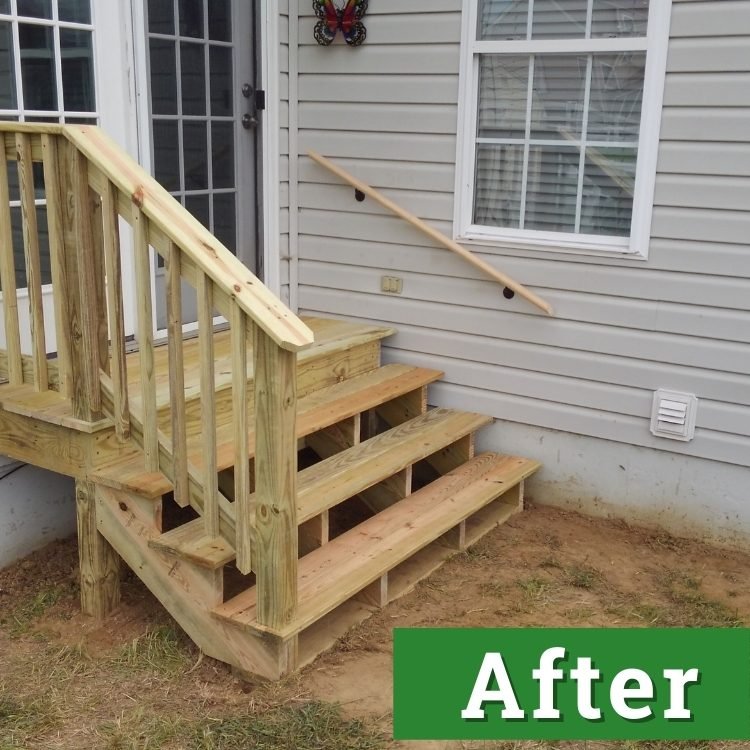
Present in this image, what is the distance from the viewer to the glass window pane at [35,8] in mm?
3559

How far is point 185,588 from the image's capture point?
308 cm

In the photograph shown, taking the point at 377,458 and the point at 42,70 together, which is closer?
the point at 42,70

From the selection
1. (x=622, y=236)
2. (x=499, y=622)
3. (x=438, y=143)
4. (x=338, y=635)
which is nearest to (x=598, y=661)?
(x=499, y=622)

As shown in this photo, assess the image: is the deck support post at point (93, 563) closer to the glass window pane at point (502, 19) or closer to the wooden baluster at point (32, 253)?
the wooden baluster at point (32, 253)

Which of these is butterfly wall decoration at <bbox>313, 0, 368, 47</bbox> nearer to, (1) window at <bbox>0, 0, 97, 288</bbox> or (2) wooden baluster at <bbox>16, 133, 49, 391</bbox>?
(1) window at <bbox>0, 0, 97, 288</bbox>

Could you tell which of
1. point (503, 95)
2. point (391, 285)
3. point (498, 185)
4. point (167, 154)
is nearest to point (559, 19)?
point (503, 95)

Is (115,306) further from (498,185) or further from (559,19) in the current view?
(559,19)

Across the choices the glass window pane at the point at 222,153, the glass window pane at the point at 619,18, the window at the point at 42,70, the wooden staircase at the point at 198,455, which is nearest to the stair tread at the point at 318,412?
the wooden staircase at the point at 198,455

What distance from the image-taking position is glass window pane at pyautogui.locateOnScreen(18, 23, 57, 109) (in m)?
3.60

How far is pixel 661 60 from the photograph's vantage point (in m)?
3.74

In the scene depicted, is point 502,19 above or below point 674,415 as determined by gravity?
above

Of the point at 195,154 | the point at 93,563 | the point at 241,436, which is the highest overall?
the point at 195,154

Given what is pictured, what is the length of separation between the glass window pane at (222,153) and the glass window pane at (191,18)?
0.42 m

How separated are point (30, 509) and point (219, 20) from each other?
2.39 m
